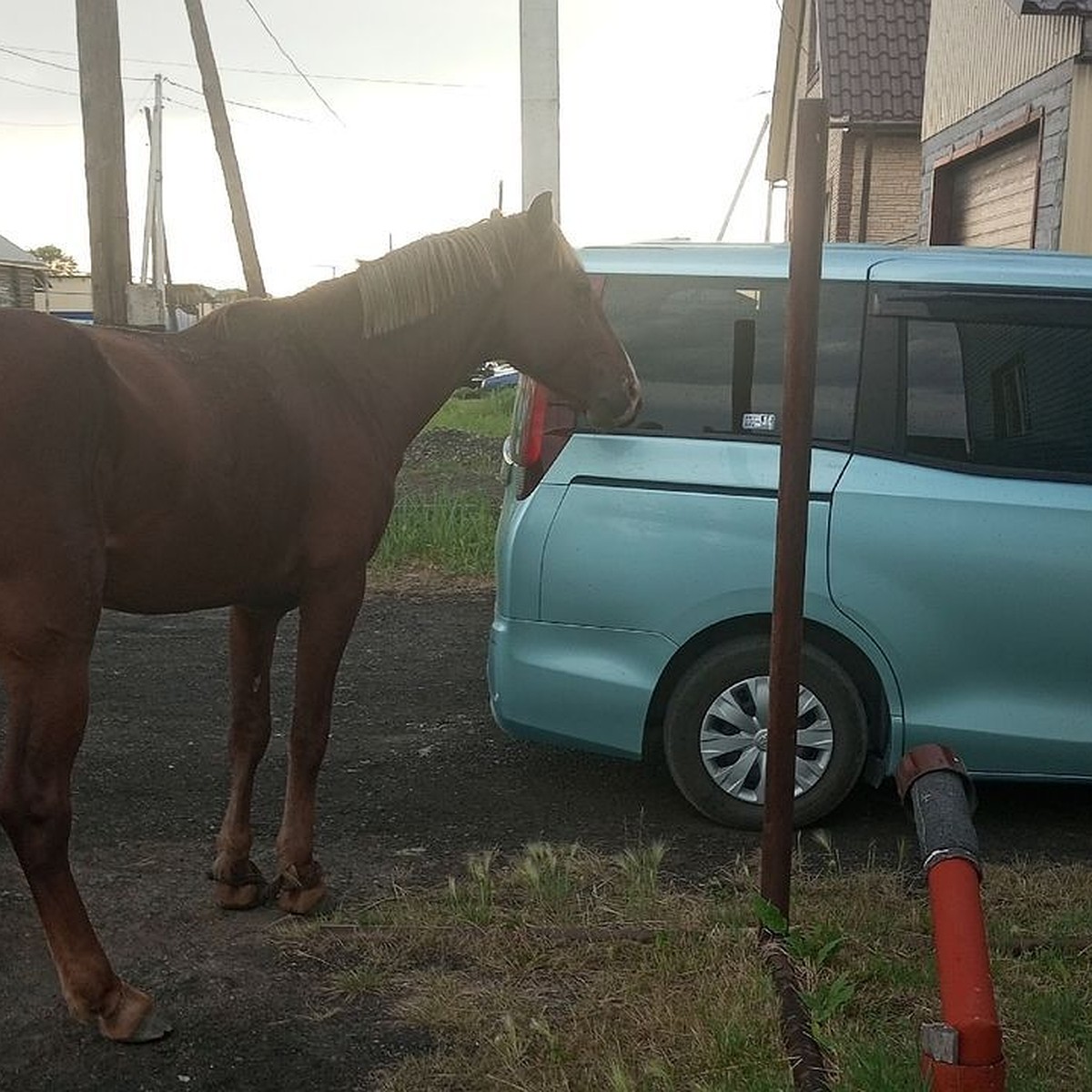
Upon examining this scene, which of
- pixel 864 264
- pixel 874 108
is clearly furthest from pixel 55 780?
pixel 874 108

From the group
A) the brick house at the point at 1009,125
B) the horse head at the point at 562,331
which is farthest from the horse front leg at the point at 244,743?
the brick house at the point at 1009,125

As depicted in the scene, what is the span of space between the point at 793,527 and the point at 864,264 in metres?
1.71

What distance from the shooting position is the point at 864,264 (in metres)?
4.65

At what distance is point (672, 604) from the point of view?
457 centimetres

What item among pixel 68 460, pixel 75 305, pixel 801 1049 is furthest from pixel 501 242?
pixel 75 305

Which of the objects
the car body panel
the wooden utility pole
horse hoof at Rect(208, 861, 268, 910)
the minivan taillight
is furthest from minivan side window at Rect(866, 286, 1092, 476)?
the wooden utility pole

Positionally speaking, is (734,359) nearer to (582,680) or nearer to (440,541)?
(582,680)

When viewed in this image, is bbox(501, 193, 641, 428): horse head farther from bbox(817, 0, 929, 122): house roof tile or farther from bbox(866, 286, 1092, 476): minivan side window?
bbox(817, 0, 929, 122): house roof tile

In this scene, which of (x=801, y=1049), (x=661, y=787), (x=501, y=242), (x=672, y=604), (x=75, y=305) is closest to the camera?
(x=801, y=1049)

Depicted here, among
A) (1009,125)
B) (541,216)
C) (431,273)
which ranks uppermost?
(1009,125)

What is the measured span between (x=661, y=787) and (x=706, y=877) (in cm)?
97

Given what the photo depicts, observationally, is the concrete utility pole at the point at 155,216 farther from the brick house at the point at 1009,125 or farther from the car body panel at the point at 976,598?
the car body panel at the point at 976,598

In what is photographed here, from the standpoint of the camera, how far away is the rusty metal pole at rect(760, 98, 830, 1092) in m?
3.12

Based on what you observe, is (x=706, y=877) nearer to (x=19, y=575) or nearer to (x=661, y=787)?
(x=661, y=787)
